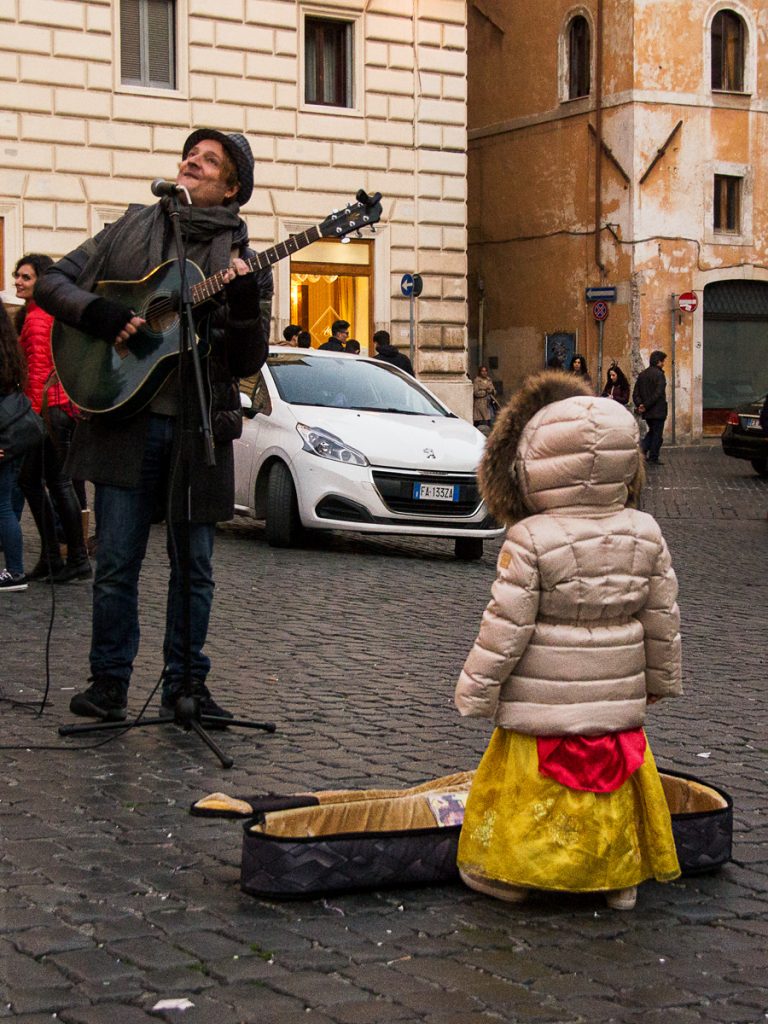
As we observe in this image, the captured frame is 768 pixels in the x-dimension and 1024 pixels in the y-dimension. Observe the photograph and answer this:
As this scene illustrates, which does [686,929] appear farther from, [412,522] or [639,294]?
[639,294]

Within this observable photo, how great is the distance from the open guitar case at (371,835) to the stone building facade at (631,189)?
30829 millimetres

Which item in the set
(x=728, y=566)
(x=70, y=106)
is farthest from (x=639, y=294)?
(x=728, y=566)

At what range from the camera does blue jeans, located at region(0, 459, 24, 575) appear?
1080 cm

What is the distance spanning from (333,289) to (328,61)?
3570 mm

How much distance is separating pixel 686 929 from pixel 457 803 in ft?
2.43

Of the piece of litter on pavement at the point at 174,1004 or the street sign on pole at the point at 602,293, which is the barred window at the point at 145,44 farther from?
the piece of litter on pavement at the point at 174,1004

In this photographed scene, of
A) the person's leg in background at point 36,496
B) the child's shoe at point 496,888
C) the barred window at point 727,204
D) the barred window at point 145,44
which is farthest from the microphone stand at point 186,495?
the barred window at point 727,204

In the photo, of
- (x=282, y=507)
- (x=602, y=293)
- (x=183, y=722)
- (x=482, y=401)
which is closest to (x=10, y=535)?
(x=282, y=507)

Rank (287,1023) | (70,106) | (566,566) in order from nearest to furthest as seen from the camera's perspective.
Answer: (287,1023), (566,566), (70,106)

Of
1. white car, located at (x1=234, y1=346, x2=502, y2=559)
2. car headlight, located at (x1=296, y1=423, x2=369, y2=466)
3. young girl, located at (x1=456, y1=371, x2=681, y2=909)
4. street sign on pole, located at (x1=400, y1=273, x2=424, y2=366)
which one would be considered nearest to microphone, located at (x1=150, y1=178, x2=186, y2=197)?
young girl, located at (x1=456, y1=371, x2=681, y2=909)

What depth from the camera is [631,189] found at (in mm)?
34875

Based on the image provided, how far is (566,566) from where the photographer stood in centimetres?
434

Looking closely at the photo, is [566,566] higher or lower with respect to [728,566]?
higher

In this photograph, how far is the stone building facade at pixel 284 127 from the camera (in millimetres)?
25016
